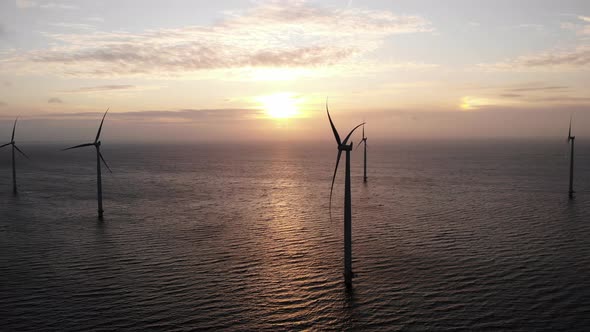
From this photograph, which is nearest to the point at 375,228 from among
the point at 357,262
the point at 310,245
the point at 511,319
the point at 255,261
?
the point at 310,245

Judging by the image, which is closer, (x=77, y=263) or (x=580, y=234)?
(x=77, y=263)

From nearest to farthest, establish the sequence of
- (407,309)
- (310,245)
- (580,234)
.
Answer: (407,309)
(310,245)
(580,234)

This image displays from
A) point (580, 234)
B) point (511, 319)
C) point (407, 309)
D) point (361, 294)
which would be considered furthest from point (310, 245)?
point (580, 234)

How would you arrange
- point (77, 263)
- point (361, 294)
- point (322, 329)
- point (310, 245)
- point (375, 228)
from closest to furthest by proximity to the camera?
point (322, 329) → point (361, 294) → point (77, 263) → point (310, 245) → point (375, 228)

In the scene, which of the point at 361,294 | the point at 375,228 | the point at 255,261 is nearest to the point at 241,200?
the point at 375,228

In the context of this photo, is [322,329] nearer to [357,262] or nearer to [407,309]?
[407,309]

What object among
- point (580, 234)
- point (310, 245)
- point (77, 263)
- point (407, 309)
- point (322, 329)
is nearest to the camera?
point (322, 329)

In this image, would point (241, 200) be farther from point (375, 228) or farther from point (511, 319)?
point (511, 319)

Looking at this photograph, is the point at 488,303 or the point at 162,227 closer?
the point at 488,303

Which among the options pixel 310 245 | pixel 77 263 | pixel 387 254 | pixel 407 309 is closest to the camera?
pixel 407 309
